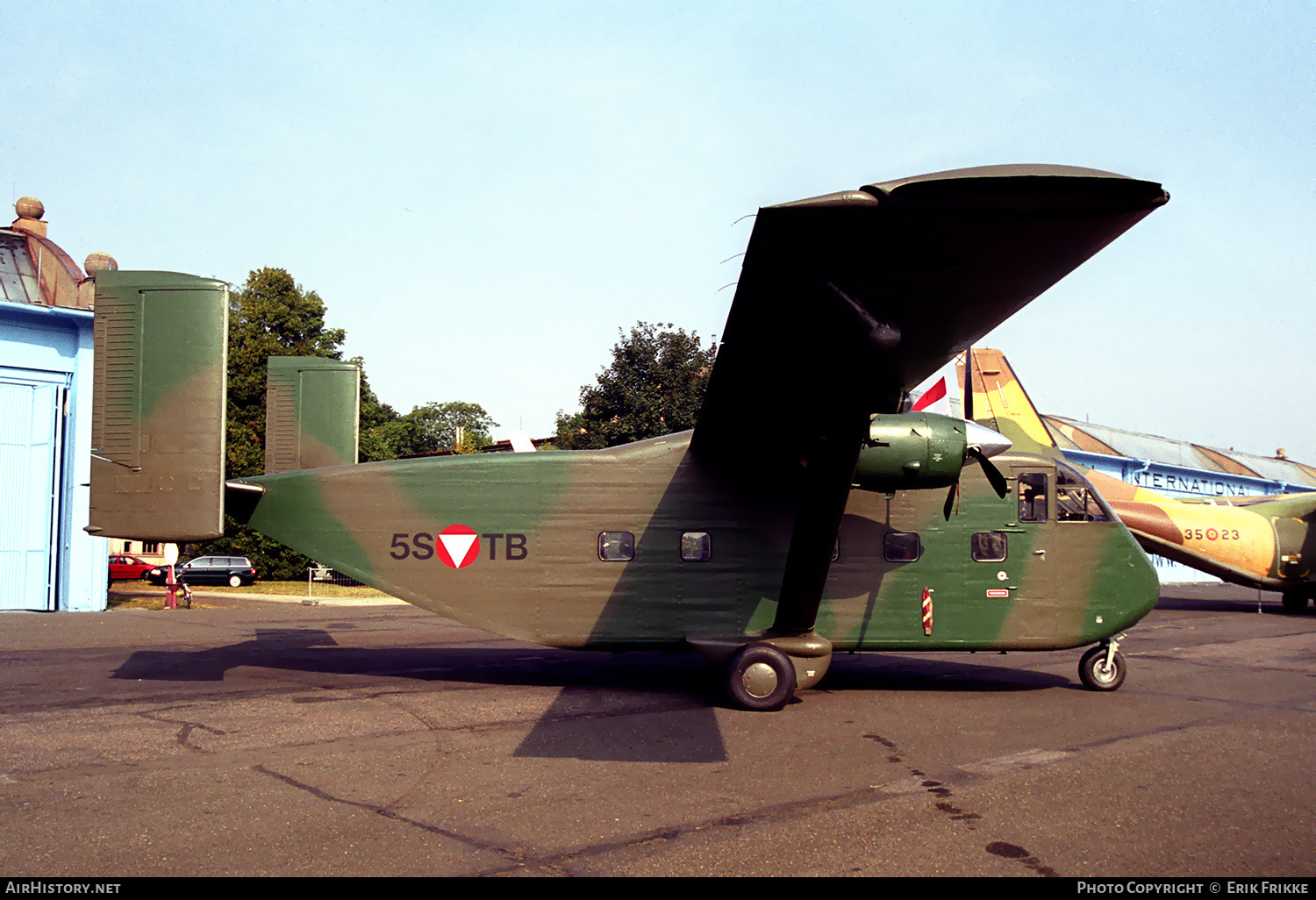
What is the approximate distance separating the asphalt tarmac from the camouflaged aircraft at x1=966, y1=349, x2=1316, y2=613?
12.1 metres

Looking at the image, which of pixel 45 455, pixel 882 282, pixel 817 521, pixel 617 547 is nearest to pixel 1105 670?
pixel 817 521

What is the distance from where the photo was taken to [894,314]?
6184 millimetres

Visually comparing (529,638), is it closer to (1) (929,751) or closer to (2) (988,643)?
(1) (929,751)

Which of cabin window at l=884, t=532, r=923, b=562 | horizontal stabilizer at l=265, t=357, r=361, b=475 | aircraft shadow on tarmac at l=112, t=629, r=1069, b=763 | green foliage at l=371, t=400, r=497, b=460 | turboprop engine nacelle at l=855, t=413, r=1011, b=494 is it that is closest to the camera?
aircraft shadow on tarmac at l=112, t=629, r=1069, b=763

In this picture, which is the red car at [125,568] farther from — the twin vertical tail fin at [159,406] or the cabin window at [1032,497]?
the cabin window at [1032,497]

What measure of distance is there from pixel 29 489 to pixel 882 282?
1009 inches

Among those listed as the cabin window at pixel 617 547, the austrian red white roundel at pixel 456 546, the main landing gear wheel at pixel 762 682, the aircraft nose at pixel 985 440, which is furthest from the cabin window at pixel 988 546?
the austrian red white roundel at pixel 456 546

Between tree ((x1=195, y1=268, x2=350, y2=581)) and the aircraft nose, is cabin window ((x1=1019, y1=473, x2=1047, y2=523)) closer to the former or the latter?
the aircraft nose

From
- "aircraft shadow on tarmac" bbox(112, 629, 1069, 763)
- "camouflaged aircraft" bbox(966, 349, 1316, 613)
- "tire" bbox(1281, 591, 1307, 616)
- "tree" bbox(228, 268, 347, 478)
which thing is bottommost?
"tire" bbox(1281, 591, 1307, 616)

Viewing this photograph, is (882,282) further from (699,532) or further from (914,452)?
(699,532)

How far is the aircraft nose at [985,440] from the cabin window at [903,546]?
1732 mm

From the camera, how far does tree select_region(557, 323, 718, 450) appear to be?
94.7 feet

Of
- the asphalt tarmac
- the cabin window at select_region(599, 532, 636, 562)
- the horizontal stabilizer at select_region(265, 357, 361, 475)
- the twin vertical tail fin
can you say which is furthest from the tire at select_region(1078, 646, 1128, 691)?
the twin vertical tail fin

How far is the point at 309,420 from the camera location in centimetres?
1309
